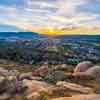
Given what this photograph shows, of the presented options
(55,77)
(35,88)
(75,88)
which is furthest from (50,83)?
(75,88)

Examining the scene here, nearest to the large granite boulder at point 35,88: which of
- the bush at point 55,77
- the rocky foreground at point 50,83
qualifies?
the rocky foreground at point 50,83

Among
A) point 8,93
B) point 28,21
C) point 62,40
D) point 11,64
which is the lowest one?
point 8,93

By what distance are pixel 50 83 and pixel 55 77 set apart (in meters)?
0.19

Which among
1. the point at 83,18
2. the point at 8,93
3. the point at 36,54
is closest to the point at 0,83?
the point at 8,93

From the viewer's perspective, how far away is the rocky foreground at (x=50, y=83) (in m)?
5.59

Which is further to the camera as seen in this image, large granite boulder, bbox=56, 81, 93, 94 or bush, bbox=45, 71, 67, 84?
bush, bbox=45, 71, 67, 84

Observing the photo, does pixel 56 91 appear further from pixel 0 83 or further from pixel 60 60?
pixel 0 83

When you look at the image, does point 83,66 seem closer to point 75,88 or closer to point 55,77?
point 75,88

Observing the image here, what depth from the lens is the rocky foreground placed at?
5586 mm

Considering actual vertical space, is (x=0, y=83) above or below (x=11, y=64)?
below

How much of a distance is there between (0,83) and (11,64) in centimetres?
52

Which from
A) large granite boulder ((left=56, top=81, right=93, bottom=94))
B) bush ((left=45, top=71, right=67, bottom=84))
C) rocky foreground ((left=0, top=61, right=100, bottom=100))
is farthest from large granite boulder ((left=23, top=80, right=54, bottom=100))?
large granite boulder ((left=56, top=81, right=93, bottom=94))

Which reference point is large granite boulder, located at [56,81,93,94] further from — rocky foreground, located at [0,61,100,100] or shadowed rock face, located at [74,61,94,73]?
shadowed rock face, located at [74,61,94,73]

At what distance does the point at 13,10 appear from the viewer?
5.91m
